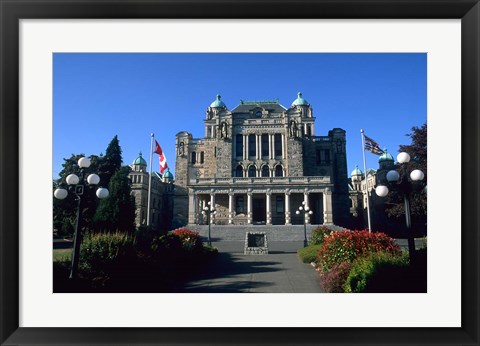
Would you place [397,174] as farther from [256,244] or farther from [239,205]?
[239,205]

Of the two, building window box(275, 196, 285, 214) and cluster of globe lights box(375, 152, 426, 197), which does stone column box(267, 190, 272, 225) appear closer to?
building window box(275, 196, 285, 214)

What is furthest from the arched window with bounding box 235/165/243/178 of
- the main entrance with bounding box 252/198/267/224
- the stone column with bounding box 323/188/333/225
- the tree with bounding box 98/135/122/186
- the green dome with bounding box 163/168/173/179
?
the green dome with bounding box 163/168/173/179

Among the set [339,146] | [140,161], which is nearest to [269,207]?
[339,146]

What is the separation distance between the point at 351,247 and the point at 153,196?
48.0m

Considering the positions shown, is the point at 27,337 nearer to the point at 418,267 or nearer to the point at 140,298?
the point at 140,298

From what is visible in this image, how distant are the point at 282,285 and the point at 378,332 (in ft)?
14.3

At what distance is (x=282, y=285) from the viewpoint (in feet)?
35.3

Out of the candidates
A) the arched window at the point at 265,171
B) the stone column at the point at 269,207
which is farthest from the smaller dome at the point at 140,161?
the stone column at the point at 269,207

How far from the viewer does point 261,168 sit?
52250 mm

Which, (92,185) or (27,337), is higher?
(92,185)

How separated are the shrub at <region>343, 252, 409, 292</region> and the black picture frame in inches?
55.6
